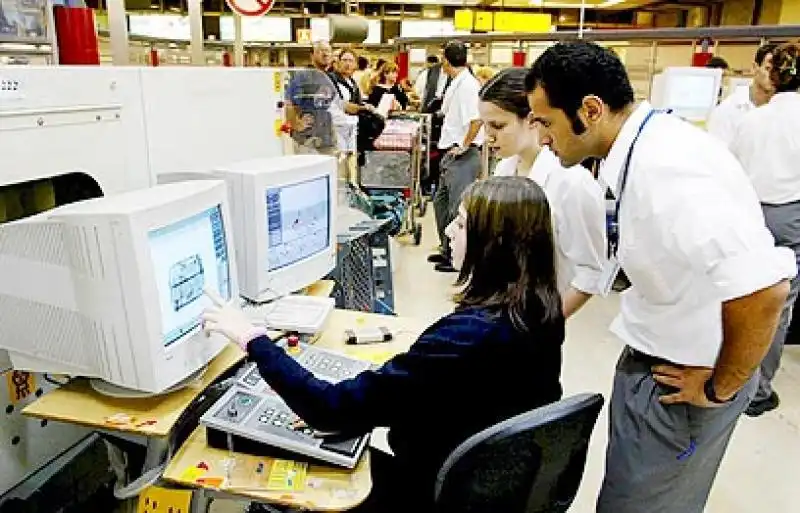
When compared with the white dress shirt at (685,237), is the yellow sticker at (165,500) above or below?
below

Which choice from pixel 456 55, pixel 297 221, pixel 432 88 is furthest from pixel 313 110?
pixel 432 88

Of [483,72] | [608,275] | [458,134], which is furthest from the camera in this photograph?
[483,72]

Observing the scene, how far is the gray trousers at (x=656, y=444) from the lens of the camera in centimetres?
150

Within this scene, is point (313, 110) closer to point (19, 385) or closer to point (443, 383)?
point (19, 385)

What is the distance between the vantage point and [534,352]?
143 centimetres

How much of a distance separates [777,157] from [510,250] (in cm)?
234

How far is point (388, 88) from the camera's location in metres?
7.54

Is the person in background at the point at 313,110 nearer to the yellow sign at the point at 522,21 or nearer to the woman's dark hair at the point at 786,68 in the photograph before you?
the woman's dark hair at the point at 786,68

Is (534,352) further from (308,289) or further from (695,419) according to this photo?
(308,289)

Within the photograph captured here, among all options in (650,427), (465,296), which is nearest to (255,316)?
(465,296)

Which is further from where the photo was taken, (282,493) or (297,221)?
(297,221)

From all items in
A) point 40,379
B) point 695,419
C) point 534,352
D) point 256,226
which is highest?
point 256,226

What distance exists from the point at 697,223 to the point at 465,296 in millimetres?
Answer: 492

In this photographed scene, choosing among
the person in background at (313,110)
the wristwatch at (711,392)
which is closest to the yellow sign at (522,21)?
the person in background at (313,110)
